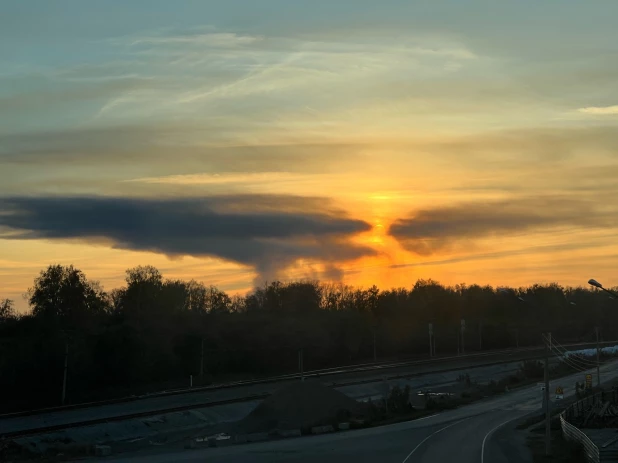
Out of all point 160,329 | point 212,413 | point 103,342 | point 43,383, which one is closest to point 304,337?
point 160,329

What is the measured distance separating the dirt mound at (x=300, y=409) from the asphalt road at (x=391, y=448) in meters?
5.06

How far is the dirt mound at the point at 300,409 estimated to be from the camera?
2349 inches

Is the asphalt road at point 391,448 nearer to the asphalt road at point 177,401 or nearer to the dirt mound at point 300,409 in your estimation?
the dirt mound at point 300,409

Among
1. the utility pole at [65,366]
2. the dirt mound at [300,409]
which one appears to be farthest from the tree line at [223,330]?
the dirt mound at [300,409]

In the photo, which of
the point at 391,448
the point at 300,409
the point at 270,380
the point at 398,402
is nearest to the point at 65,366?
the point at 270,380

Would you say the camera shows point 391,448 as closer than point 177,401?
Yes

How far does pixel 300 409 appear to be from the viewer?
2450 inches

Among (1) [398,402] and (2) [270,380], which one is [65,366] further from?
(1) [398,402]

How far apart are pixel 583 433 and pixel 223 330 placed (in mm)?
73876

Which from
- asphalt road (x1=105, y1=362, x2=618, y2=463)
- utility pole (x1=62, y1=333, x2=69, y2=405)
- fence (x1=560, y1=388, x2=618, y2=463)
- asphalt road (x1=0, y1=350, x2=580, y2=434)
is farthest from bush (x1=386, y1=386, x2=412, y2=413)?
utility pole (x1=62, y1=333, x2=69, y2=405)

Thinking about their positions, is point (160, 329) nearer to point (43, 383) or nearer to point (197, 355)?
point (197, 355)

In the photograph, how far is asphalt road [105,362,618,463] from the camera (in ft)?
140

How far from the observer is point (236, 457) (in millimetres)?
42562

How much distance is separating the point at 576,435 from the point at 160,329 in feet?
217
